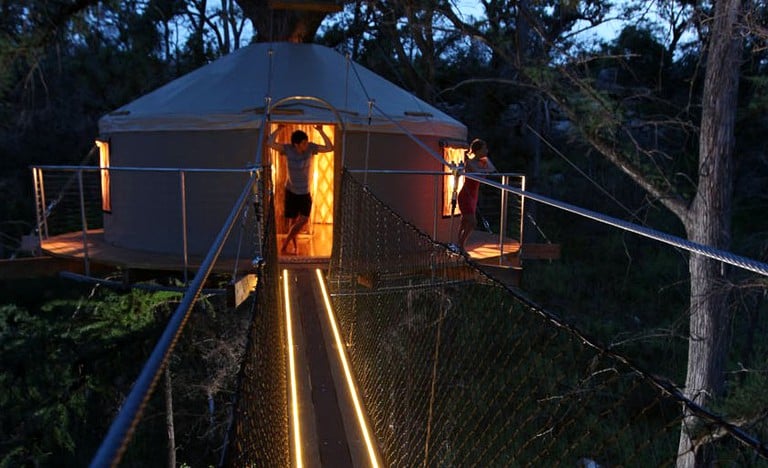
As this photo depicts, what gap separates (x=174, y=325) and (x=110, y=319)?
11.0m

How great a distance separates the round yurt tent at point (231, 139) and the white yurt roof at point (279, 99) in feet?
0.04

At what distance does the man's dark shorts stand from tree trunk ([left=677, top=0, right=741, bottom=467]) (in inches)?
146

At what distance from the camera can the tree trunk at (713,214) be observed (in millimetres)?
5566

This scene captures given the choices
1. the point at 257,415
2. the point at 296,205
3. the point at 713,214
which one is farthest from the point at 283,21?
the point at 257,415

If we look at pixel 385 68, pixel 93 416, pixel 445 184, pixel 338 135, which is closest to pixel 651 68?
pixel 385 68

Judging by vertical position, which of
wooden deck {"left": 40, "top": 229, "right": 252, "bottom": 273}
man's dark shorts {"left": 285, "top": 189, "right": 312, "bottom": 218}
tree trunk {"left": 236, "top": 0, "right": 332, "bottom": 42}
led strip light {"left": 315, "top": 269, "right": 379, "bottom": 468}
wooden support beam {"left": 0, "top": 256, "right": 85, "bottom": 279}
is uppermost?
tree trunk {"left": 236, "top": 0, "right": 332, "bottom": 42}

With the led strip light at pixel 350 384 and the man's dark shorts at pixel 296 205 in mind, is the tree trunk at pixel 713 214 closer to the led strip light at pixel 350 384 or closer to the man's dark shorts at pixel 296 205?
the led strip light at pixel 350 384

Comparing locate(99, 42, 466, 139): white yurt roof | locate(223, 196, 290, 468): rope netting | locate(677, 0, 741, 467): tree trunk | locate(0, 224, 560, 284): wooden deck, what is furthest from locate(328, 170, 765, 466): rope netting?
locate(677, 0, 741, 467): tree trunk

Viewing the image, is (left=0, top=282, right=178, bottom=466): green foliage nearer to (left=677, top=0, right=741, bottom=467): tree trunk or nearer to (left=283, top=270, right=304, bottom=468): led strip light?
(left=283, top=270, right=304, bottom=468): led strip light

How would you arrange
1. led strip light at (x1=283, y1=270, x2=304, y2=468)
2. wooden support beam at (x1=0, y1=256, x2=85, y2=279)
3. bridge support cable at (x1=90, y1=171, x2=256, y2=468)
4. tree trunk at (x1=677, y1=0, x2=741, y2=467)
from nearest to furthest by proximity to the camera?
bridge support cable at (x1=90, y1=171, x2=256, y2=468) → led strip light at (x1=283, y1=270, x2=304, y2=468) → wooden support beam at (x1=0, y1=256, x2=85, y2=279) → tree trunk at (x1=677, y1=0, x2=741, y2=467)

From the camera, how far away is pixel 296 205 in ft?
17.0

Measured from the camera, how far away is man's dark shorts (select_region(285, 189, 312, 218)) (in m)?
5.18

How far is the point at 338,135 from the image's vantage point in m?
5.91

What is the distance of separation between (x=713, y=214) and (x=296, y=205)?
400 centimetres
